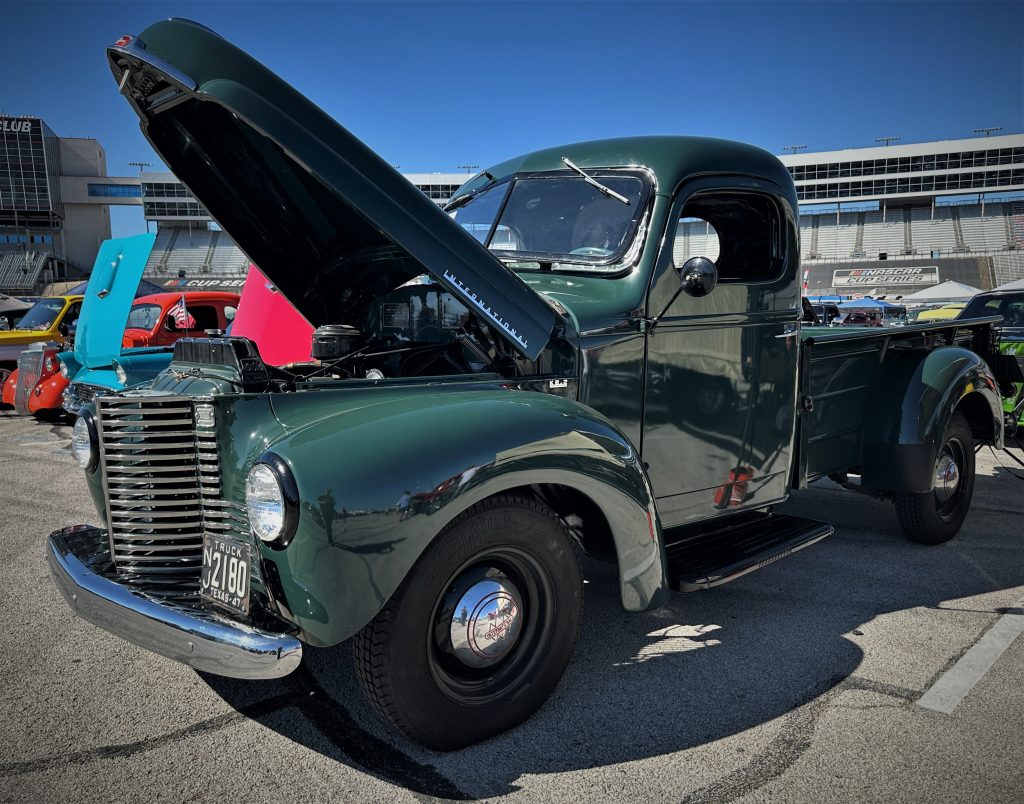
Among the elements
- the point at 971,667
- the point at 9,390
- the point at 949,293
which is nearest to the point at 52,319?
the point at 9,390

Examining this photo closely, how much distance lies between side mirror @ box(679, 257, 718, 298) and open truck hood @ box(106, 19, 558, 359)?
23.7 inches

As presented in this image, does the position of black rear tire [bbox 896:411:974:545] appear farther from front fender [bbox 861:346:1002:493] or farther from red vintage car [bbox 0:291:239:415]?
red vintage car [bbox 0:291:239:415]

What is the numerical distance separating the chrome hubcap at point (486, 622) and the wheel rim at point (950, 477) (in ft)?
10.9

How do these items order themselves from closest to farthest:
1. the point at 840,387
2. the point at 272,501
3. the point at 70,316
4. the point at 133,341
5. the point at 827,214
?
the point at 272,501
the point at 840,387
the point at 133,341
the point at 70,316
the point at 827,214

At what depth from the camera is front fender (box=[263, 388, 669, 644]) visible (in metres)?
2.11

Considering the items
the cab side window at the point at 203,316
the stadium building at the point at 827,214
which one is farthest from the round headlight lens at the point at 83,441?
the stadium building at the point at 827,214

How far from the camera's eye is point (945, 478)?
15.6ft

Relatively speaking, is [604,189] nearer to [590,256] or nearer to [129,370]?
[590,256]

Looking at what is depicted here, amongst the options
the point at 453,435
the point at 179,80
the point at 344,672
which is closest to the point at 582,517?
the point at 453,435

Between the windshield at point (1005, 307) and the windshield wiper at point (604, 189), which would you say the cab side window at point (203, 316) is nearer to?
the windshield wiper at point (604, 189)

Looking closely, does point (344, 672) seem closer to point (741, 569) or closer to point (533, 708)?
point (533, 708)

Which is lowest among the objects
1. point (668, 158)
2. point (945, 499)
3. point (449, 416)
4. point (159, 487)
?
point (945, 499)

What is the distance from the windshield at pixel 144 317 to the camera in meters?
10.1

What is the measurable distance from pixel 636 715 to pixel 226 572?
1558 mm
